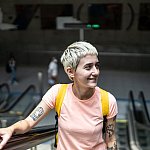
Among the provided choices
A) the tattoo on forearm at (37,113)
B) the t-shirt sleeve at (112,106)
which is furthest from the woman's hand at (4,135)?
the t-shirt sleeve at (112,106)

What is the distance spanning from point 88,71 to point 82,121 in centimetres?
27

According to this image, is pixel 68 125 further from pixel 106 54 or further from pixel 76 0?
pixel 76 0

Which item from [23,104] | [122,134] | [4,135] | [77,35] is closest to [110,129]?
[4,135]

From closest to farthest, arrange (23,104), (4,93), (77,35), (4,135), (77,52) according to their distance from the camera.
Result: (4,135)
(77,52)
(23,104)
(4,93)
(77,35)

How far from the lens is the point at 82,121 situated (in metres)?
1.46

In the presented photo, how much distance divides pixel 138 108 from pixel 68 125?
7.66m

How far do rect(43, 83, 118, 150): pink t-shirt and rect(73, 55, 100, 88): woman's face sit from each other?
0.10m

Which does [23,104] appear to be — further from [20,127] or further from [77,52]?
[77,52]

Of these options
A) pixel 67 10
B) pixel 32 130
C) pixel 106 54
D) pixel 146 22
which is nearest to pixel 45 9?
pixel 67 10

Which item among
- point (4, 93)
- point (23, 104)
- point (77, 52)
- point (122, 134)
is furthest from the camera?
point (4, 93)

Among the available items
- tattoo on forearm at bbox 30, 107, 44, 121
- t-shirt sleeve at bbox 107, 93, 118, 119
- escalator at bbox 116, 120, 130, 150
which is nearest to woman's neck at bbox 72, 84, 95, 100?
t-shirt sleeve at bbox 107, 93, 118, 119

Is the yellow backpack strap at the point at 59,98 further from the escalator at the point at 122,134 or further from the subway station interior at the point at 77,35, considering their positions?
the subway station interior at the point at 77,35

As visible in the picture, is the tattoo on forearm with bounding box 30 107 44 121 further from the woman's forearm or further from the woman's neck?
the woman's neck

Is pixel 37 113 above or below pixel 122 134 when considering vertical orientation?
above
